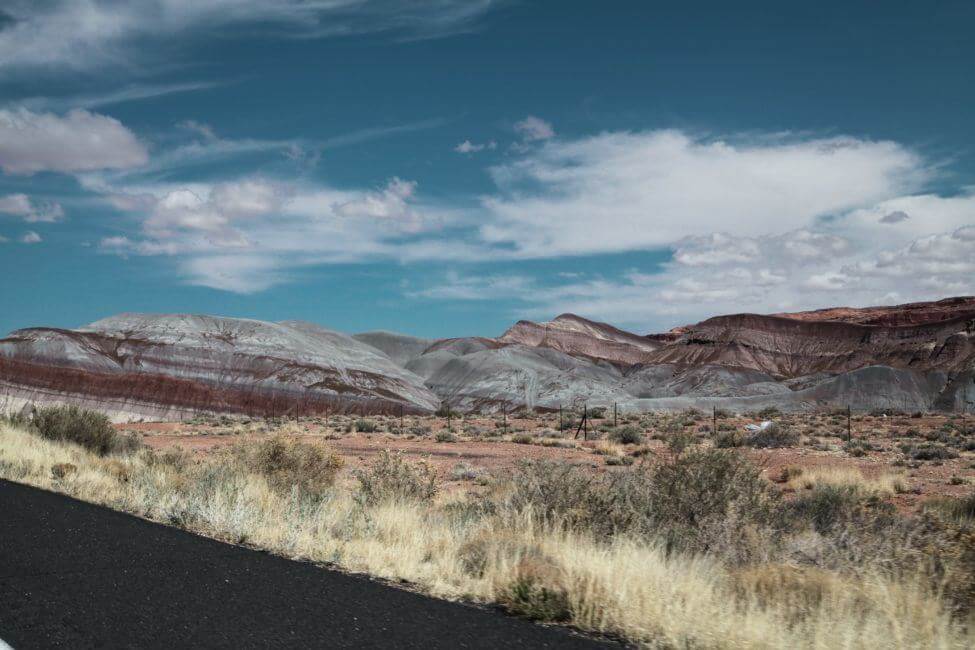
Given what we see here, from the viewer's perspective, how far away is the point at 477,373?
127 m

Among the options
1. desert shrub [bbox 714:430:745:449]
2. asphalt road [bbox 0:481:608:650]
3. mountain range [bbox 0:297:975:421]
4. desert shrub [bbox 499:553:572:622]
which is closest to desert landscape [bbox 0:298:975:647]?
desert shrub [bbox 499:553:572:622]

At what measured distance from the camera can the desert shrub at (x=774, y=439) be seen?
3394 cm

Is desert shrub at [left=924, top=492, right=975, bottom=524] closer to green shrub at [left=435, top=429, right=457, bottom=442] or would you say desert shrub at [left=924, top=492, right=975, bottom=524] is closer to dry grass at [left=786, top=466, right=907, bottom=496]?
dry grass at [left=786, top=466, right=907, bottom=496]

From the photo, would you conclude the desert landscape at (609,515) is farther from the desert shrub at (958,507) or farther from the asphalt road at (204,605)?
the asphalt road at (204,605)

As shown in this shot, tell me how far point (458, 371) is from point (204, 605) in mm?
126898

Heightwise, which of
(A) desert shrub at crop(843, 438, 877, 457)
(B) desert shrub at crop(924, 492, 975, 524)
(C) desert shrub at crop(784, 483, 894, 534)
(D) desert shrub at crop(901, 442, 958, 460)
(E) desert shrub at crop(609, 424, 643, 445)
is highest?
(C) desert shrub at crop(784, 483, 894, 534)

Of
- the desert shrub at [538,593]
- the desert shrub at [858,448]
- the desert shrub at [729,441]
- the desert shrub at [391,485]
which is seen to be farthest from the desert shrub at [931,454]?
the desert shrub at [538,593]

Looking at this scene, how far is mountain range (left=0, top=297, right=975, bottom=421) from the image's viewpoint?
7800 cm

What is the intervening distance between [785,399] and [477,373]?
52048 mm

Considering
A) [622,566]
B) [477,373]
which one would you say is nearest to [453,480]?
[622,566]

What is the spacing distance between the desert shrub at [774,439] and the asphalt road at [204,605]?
30.0 meters

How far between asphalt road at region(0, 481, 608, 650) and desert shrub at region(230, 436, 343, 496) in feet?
21.0

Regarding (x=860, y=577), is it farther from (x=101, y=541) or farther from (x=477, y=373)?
(x=477, y=373)

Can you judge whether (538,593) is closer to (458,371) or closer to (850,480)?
(850,480)
